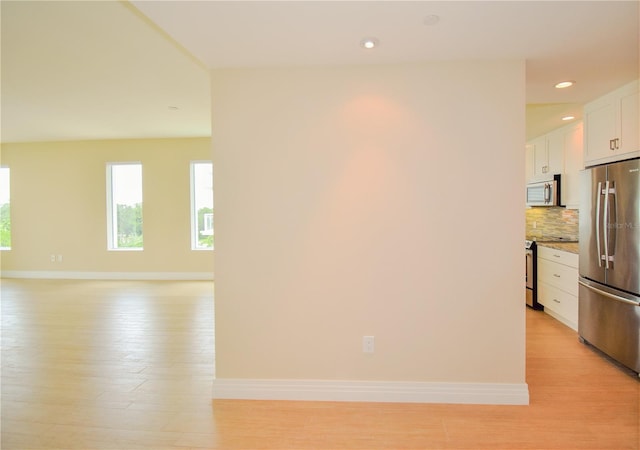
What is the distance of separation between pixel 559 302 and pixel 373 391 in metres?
3.05

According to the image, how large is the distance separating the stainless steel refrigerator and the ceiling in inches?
33.0

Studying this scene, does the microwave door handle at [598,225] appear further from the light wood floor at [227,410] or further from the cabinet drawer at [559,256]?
the light wood floor at [227,410]

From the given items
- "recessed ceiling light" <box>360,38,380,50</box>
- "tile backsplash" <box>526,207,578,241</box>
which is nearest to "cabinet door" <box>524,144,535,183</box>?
"tile backsplash" <box>526,207,578,241</box>

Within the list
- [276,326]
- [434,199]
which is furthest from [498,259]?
[276,326]

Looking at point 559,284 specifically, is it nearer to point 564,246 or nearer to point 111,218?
point 564,246

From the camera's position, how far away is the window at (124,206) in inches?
285

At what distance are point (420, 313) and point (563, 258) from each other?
2.68 meters

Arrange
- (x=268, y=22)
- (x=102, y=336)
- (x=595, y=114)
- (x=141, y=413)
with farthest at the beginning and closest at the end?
(x=102, y=336)
(x=595, y=114)
(x=141, y=413)
(x=268, y=22)

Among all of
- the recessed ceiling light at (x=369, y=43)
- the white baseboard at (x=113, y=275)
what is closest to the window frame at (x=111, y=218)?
the white baseboard at (x=113, y=275)

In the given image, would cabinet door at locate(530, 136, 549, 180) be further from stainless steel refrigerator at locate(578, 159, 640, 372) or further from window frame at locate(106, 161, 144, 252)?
window frame at locate(106, 161, 144, 252)

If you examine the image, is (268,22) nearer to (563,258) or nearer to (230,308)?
(230,308)

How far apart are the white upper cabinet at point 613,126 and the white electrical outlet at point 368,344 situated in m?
2.70

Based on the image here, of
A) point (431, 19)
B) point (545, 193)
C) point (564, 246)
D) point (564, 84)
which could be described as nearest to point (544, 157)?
point (545, 193)

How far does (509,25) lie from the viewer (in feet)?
6.68
